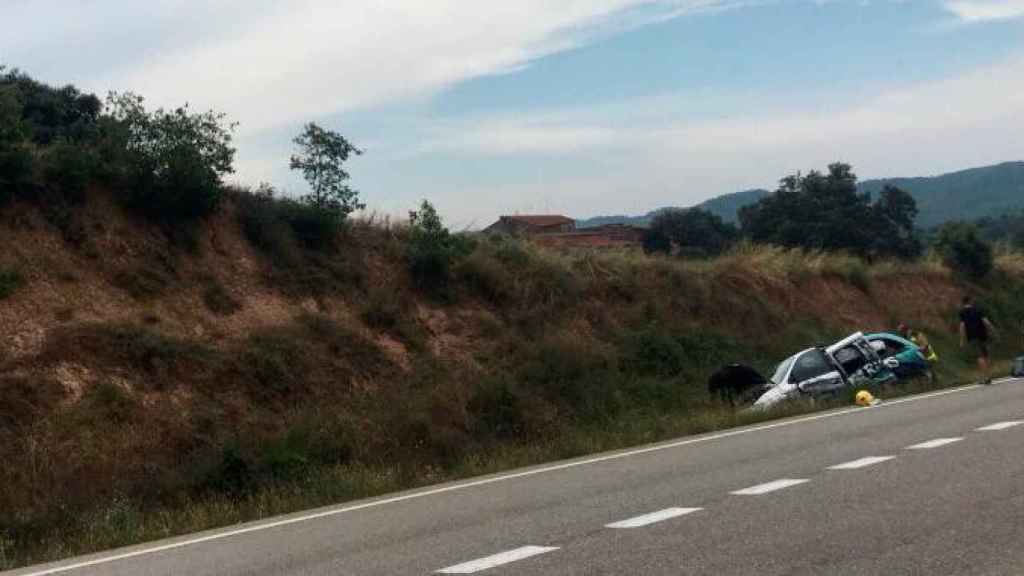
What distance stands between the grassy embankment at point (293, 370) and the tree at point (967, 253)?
20.3 meters

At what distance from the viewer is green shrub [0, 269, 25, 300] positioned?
706 inches

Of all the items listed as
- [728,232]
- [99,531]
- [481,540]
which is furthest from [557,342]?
[728,232]

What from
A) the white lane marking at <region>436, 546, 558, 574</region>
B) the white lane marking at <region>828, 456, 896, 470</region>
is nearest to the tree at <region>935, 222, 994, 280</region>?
the white lane marking at <region>828, 456, 896, 470</region>

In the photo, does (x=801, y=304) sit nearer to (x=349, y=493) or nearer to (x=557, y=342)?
(x=557, y=342)

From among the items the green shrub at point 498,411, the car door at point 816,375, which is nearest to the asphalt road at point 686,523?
the green shrub at point 498,411

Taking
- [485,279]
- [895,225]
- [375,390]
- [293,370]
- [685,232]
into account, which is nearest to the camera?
[293,370]

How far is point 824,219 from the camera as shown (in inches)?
2314

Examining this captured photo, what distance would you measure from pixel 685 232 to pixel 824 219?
6.79 metres

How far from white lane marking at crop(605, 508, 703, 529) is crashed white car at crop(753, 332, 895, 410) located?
10.6m

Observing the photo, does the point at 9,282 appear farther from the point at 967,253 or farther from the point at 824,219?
the point at 824,219

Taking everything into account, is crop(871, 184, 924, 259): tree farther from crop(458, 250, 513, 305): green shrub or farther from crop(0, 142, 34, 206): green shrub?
crop(0, 142, 34, 206): green shrub

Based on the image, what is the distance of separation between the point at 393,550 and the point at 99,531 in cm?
438

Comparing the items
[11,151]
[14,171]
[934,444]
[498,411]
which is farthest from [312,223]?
[934,444]

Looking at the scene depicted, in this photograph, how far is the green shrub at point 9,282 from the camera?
17.9m
